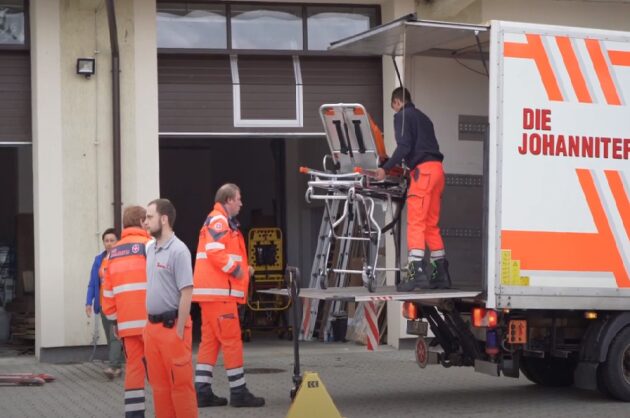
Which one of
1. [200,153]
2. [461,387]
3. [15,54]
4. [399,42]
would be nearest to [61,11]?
[15,54]

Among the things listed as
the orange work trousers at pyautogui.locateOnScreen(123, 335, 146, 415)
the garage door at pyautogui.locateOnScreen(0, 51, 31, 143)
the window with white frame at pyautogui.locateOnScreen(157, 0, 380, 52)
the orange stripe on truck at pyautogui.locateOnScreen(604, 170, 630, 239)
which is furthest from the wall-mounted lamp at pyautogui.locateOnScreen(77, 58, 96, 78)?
the orange stripe on truck at pyautogui.locateOnScreen(604, 170, 630, 239)

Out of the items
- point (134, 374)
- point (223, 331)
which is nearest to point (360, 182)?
point (223, 331)

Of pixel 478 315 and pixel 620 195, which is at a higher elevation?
pixel 620 195

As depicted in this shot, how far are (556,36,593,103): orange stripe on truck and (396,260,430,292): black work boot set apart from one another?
2062 millimetres

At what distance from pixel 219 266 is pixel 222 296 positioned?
279mm

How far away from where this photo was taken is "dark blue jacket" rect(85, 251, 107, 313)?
44.4ft

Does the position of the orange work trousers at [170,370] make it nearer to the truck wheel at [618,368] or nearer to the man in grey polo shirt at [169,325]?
the man in grey polo shirt at [169,325]

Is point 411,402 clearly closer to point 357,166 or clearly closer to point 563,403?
point 563,403

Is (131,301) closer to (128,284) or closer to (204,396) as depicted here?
(128,284)

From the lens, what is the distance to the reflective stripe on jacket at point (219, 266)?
35.7 ft

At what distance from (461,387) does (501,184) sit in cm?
299

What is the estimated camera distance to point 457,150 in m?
12.2

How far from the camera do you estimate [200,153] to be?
2408cm

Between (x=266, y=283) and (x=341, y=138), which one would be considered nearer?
(x=341, y=138)
